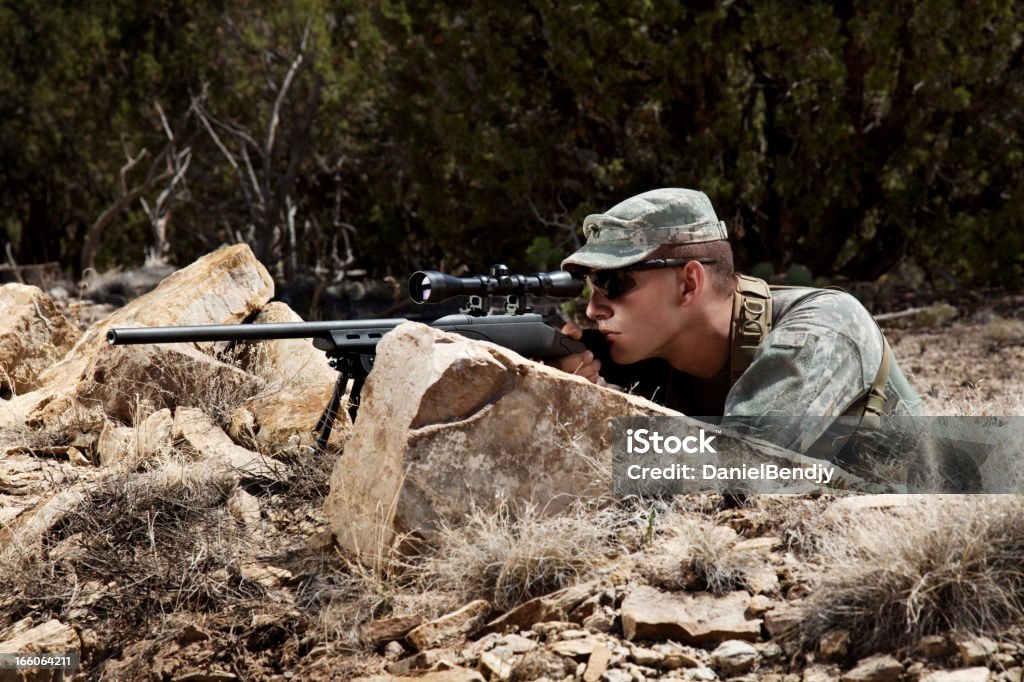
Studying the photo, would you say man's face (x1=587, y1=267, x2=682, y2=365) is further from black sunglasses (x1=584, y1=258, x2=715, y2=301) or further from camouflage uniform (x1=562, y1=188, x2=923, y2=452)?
camouflage uniform (x1=562, y1=188, x2=923, y2=452)

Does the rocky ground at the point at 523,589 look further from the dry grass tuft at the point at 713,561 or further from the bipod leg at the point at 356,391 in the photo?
the bipod leg at the point at 356,391

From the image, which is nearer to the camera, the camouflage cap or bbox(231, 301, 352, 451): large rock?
the camouflage cap

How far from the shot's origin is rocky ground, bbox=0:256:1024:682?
9.97ft

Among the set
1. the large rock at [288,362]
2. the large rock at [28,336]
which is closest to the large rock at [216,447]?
the large rock at [288,362]

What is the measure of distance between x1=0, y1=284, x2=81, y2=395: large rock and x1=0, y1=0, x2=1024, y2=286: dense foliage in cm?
500

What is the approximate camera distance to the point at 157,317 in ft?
20.1

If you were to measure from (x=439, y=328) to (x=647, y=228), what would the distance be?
2.57 ft

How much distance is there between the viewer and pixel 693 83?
37.1 feet

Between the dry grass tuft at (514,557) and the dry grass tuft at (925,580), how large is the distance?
709 millimetres

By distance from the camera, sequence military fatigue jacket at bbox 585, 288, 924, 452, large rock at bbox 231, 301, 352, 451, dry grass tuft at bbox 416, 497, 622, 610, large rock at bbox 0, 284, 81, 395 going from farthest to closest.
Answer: large rock at bbox 0, 284, 81, 395 < large rock at bbox 231, 301, 352, 451 < military fatigue jacket at bbox 585, 288, 924, 452 < dry grass tuft at bbox 416, 497, 622, 610

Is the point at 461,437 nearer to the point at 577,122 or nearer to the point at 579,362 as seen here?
the point at 579,362

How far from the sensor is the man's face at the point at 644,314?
13.0ft

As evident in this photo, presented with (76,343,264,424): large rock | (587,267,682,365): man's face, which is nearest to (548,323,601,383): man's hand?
(587,267,682,365): man's face

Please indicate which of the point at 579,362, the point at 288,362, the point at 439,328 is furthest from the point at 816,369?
the point at 288,362
